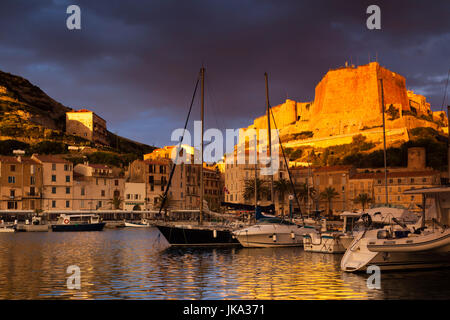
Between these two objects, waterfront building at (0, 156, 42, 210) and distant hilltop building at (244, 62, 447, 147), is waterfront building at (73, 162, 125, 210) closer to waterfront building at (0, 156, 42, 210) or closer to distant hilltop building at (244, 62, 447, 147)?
waterfront building at (0, 156, 42, 210)

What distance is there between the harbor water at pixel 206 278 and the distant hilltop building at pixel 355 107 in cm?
11130

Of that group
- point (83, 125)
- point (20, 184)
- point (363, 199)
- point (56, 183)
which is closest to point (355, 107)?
point (83, 125)

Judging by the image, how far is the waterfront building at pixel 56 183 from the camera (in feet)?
277

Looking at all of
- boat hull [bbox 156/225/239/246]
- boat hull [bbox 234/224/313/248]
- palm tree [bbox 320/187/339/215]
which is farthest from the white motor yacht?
palm tree [bbox 320/187/339/215]

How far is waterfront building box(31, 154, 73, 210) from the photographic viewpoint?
84.3 metres

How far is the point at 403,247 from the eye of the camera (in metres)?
21.1

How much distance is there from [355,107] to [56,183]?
95.9 meters

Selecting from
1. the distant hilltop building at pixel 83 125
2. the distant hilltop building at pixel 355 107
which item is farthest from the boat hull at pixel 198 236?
the distant hilltop building at pixel 83 125

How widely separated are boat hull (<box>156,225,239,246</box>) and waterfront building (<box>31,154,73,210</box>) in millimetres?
51534

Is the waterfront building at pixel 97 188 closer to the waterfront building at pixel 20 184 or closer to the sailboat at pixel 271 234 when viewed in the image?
the waterfront building at pixel 20 184

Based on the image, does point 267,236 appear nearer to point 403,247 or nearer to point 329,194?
point 403,247

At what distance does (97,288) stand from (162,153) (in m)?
124
